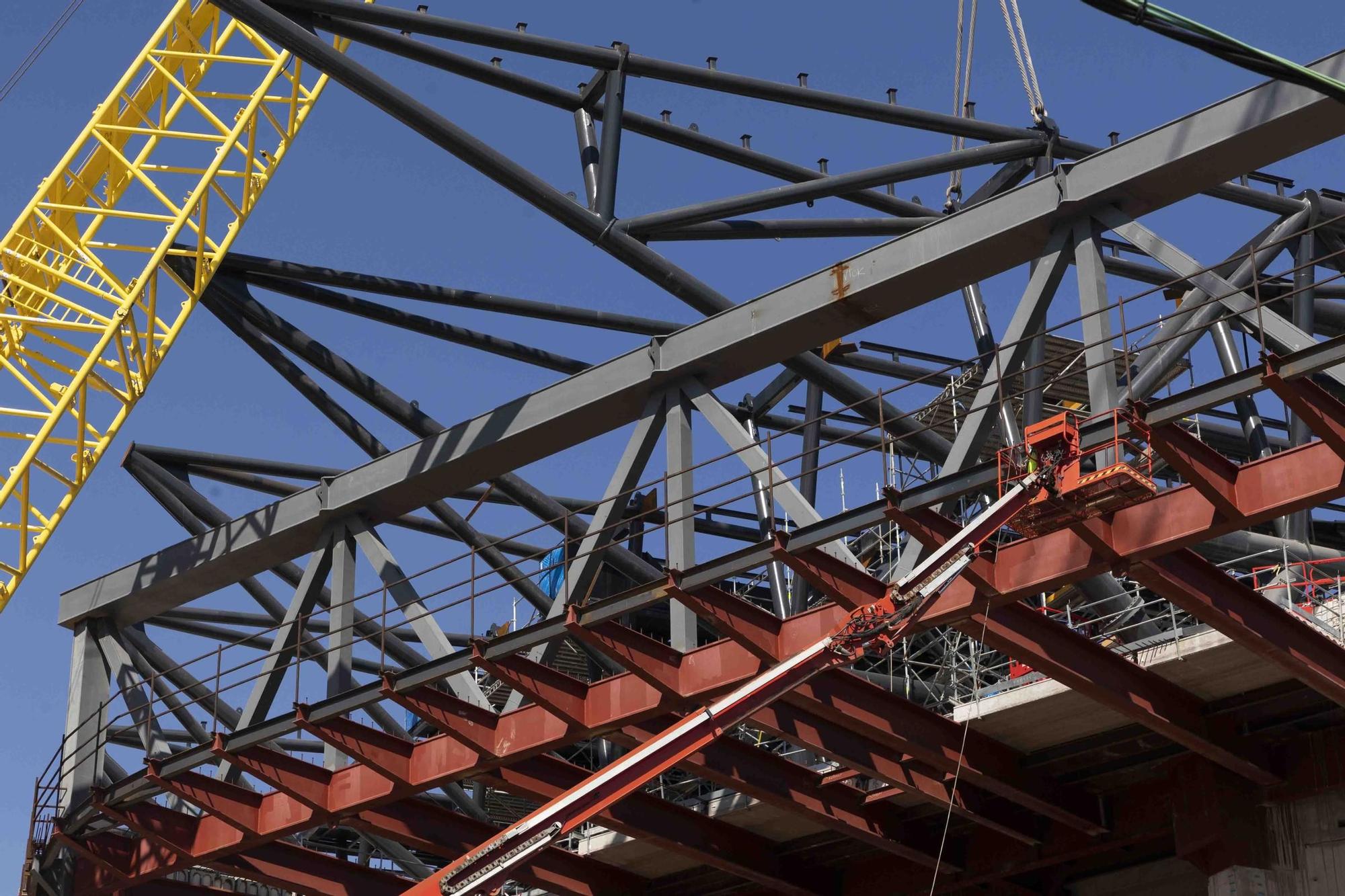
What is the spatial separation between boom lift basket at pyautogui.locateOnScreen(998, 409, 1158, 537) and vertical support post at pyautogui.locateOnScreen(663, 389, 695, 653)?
5.22 metres

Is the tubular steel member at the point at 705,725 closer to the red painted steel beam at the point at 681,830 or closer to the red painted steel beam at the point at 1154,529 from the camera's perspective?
the red painted steel beam at the point at 1154,529

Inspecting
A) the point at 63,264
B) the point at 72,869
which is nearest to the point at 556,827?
the point at 72,869

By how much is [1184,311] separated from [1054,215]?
266 cm

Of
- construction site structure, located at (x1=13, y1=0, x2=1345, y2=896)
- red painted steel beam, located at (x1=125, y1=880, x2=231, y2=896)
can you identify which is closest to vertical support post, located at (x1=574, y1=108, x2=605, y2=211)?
construction site structure, located at (x1=13, y1=0, x2=1345, y2=896)

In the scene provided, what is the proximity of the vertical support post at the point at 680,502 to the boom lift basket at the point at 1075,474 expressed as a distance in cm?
522

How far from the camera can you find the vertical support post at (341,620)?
1177 inches

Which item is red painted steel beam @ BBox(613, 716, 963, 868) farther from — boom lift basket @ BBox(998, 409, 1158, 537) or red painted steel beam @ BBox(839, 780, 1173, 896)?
boom lift basket @ BBox(998, 409, 1158, 537)

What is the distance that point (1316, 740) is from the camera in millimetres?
26812

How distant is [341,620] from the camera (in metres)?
30.5

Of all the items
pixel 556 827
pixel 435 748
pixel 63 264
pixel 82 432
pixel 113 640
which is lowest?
pixel 556 827

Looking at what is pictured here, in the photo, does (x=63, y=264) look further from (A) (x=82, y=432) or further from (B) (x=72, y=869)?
(B) (x=72, y=869)

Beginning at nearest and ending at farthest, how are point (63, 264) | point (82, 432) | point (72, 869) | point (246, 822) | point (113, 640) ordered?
1. point (246, 822)
2. point (72, 869)
3. point (113, 640)
4. point (82, 432)
5. point (63, 264)

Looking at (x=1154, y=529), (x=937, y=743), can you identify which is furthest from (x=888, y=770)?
(x=1154, y=529)

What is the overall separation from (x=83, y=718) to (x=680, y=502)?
520 inches
